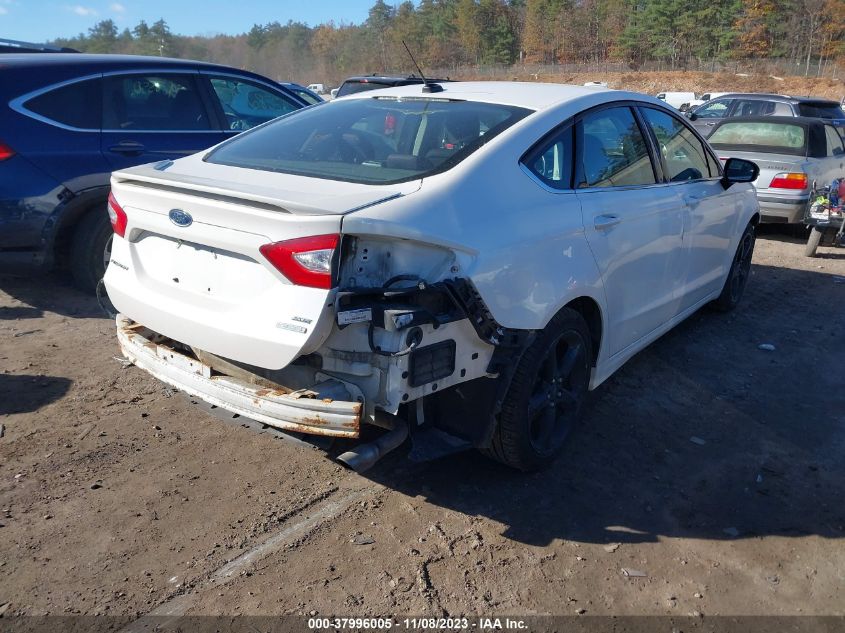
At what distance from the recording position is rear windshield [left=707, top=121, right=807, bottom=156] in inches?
383

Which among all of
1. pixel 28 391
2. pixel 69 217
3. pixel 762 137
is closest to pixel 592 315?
pixel 28 391

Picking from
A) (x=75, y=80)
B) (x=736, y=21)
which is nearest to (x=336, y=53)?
(x=736, y=21)

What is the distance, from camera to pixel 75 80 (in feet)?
18.8

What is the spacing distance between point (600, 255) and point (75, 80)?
14.7ft

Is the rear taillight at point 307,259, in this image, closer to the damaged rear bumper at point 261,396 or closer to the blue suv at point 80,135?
the damaged rear bumper at point 261,396

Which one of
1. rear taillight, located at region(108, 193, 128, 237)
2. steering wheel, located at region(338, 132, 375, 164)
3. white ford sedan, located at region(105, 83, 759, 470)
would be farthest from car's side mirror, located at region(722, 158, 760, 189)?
rear taillight, located at region(108, 193, 128, 237)

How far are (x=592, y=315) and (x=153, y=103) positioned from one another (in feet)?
14.5

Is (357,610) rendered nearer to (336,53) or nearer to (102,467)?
(102,467)

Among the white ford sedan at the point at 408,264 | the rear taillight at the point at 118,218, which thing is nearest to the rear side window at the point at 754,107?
the white ford sedan at the point at 408,264

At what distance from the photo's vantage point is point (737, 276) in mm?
6250

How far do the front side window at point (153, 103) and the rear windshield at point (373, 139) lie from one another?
247cm

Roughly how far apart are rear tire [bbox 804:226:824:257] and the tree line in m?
55.1

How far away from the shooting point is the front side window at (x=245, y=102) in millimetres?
6789

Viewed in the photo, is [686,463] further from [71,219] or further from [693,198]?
[71,219]
